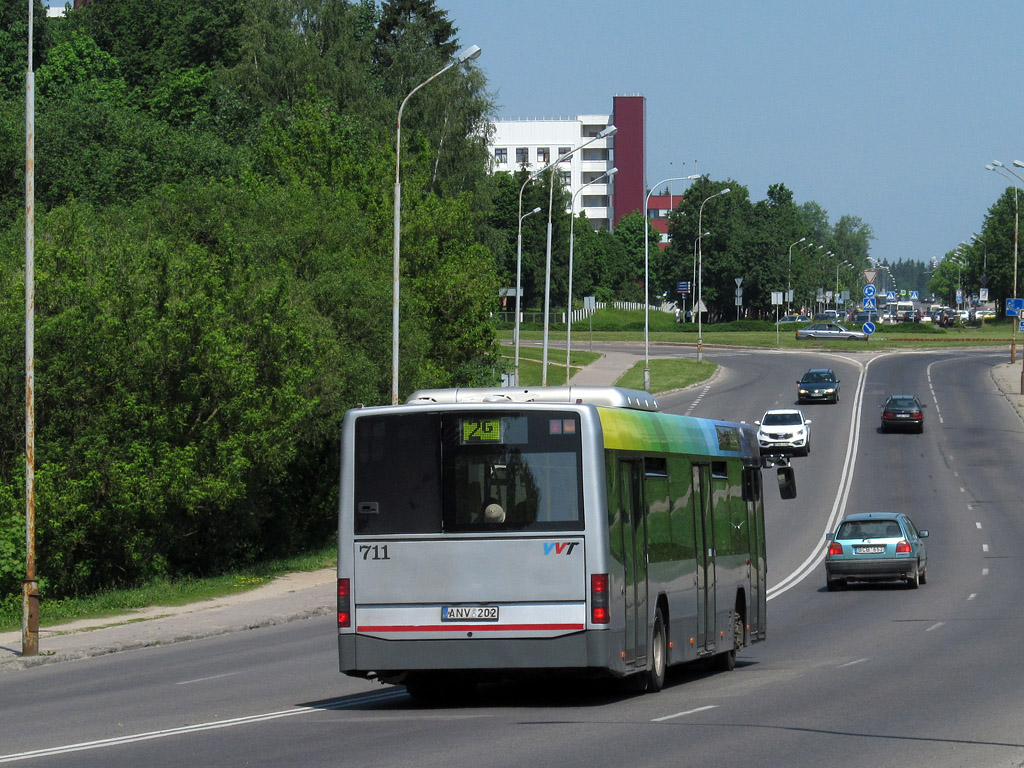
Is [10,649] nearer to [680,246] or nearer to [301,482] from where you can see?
[301,482]

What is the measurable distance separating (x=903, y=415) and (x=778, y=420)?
7608 mm

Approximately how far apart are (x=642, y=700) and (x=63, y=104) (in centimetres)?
5516

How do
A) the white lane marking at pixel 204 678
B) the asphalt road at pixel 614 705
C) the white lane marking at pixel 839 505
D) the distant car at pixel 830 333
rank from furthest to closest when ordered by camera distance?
the distant car at pixel 830 333, the white lane marking at pixel 839 505, the white lane marking at pixel 204 678, the asphalt road at pixel 614 705

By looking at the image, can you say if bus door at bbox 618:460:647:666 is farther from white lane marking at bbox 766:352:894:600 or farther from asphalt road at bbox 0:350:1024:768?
white lane marking at bbox 766:352:894:600

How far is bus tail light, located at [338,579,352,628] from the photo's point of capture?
12.8m

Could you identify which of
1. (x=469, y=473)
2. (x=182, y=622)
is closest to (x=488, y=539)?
(x=469, y=473)

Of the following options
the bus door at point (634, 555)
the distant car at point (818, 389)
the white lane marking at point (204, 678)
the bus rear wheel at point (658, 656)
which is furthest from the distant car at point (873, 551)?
the distant car at point (818, 389)

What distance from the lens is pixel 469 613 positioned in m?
12.6

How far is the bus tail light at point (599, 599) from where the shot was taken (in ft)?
40.9

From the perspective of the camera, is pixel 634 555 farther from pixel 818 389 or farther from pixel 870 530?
pixel 818 389

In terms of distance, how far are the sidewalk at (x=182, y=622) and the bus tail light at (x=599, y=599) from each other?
981 centimetres

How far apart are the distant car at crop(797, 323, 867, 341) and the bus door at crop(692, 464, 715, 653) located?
89.6 m

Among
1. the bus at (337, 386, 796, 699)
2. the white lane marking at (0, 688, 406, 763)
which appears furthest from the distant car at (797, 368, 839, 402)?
the bus at (337, 386, 796, 699)

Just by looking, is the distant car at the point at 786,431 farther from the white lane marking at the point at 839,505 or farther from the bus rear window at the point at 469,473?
the bus rear window at the point at 469,473
